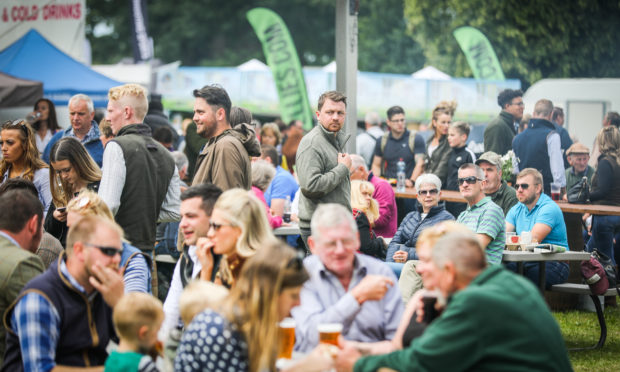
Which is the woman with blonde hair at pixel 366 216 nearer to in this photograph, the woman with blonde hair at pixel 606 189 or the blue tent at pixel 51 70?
the woman with blonde hair at pixel 606 189

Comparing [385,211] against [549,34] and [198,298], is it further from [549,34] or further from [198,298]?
[549,34]

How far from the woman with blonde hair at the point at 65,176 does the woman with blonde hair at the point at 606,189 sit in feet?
19.6

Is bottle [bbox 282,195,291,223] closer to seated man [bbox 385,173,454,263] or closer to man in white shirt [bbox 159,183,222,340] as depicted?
seated man [bbox 385,173,454,263]

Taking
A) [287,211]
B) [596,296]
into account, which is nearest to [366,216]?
[287,211]

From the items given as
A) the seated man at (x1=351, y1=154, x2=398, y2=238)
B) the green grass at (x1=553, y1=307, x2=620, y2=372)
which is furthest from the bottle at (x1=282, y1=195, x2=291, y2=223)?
the green grass at (x1=553, y1=307, x2=620, y2=372)

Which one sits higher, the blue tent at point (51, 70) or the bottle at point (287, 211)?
the blue tent at point (51, 70)

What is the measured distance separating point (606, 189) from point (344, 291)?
21.6 ft

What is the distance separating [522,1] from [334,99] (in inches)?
858

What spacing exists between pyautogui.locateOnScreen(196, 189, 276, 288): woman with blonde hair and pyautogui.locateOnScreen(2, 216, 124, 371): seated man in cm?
50

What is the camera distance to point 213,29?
154 ft

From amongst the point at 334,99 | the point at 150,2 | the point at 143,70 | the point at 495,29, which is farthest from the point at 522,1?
the point at 150,2

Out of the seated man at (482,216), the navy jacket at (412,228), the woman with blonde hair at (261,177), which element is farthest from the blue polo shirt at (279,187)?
the seated man at (482,216)

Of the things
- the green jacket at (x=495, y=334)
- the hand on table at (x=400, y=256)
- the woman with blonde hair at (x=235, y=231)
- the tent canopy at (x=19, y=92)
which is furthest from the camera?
the tent canopy at (x=19, y=92)

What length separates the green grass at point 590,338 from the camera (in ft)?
21.7
